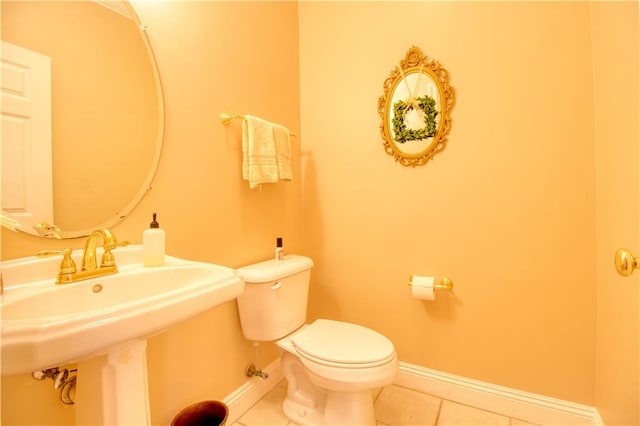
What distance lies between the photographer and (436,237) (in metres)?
1.48

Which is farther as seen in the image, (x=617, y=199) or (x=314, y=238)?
(x=314, y=238)

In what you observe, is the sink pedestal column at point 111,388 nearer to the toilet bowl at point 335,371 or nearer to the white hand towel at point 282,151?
the toilet bowl at point 335,371

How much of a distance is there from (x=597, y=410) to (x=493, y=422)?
16.0 inches

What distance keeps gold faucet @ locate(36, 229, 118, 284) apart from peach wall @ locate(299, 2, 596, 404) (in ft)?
3.83

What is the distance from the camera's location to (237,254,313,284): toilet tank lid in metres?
1.27

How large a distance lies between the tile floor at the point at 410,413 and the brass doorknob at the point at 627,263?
3.27ft

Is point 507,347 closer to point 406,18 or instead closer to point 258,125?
point 258,125

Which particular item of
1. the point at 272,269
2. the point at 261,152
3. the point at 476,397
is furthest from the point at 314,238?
the point at 476,397

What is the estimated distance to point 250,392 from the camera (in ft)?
4.65

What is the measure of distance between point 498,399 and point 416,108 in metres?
1.48

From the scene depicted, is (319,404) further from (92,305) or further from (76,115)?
(76,115)

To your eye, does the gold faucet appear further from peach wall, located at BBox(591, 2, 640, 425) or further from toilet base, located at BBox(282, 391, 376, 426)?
peach wall, located at BBox(591, 2, 640, 425)

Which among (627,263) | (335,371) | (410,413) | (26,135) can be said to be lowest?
(410,413)

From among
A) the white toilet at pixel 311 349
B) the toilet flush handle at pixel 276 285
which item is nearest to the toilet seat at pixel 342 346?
the white toilet at pixel 311 349
